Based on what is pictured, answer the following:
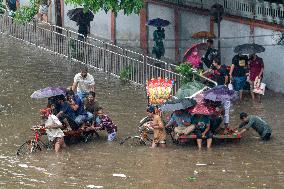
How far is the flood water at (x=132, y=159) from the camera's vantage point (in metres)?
20.1

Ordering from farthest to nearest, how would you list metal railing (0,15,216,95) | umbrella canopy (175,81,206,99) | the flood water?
metal railing (0,15,216,95), umbrella canopy (175,81,206,99), the flood water

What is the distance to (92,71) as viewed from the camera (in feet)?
104

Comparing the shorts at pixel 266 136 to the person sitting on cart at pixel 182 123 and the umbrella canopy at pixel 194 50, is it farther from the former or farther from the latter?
the umbrella canopy at pixel 194 50

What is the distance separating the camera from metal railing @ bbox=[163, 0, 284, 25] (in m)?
29.5

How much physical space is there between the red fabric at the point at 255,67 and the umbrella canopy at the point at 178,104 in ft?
19.4

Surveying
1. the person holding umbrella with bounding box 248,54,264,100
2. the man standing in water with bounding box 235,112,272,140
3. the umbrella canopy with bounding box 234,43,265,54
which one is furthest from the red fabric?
the man standing in water with bounding box 235,112,272,140

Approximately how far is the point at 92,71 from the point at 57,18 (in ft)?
18.9

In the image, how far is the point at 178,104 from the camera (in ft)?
75.2

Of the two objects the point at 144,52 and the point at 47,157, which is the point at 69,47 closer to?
the point at 144,52

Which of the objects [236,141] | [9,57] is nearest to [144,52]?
[9,57]

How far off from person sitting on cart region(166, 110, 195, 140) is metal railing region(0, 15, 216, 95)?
12.4 feet

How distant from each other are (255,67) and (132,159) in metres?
7.82

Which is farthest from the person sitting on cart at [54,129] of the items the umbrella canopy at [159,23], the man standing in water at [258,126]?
the umbrella canopy at [159,23]

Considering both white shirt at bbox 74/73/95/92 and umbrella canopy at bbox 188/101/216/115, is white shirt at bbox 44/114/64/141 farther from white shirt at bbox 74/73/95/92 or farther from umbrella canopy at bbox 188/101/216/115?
white shirt at bbox 74/73/95/92
